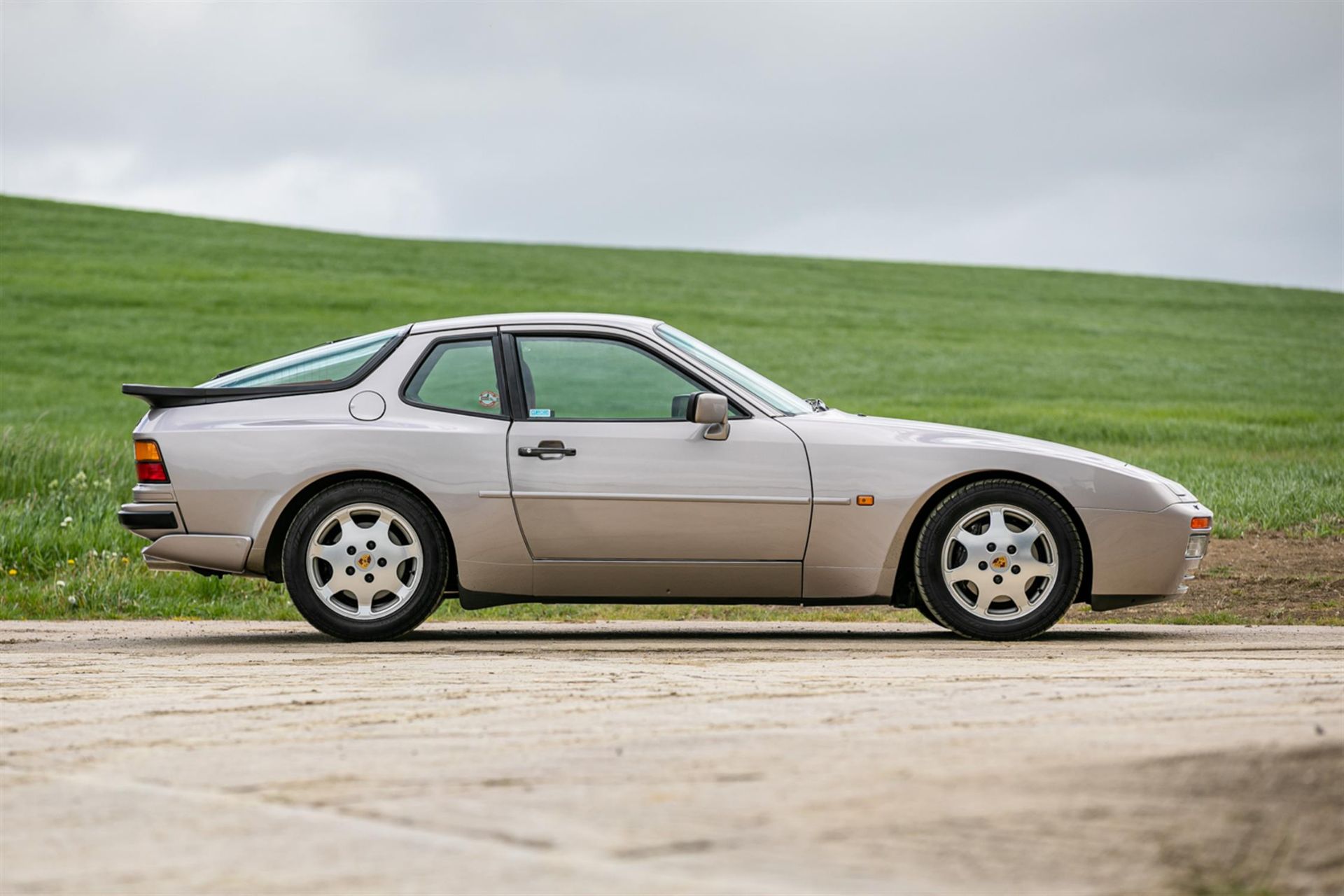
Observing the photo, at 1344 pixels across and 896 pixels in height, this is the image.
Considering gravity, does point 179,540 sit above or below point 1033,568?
below

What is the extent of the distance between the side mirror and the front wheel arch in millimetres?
914

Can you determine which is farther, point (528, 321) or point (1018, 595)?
point (528, 321)

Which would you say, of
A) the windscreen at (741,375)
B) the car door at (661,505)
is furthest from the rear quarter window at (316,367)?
the windscreen at (741,375)

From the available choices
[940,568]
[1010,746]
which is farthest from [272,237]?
[1010,746]

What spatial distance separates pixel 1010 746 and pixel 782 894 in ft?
3.97

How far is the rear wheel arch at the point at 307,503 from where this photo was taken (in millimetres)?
7297

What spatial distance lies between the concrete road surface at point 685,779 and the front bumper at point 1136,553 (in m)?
1.34

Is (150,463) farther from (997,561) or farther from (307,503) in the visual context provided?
(997,561)

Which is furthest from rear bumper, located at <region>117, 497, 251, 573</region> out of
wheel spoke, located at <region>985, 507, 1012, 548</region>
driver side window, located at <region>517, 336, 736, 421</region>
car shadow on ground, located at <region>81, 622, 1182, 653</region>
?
wheel spoke, located at <region>985, 507, 1012, 548</region>

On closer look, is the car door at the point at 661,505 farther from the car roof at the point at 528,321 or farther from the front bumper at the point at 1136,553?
the front bumper at the point at 1136,553

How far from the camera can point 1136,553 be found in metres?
7.16

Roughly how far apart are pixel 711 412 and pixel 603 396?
99 centimetres

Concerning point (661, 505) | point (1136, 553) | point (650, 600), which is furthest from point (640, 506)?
point (1136, 553)

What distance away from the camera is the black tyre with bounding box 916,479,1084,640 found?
23.3 ft
